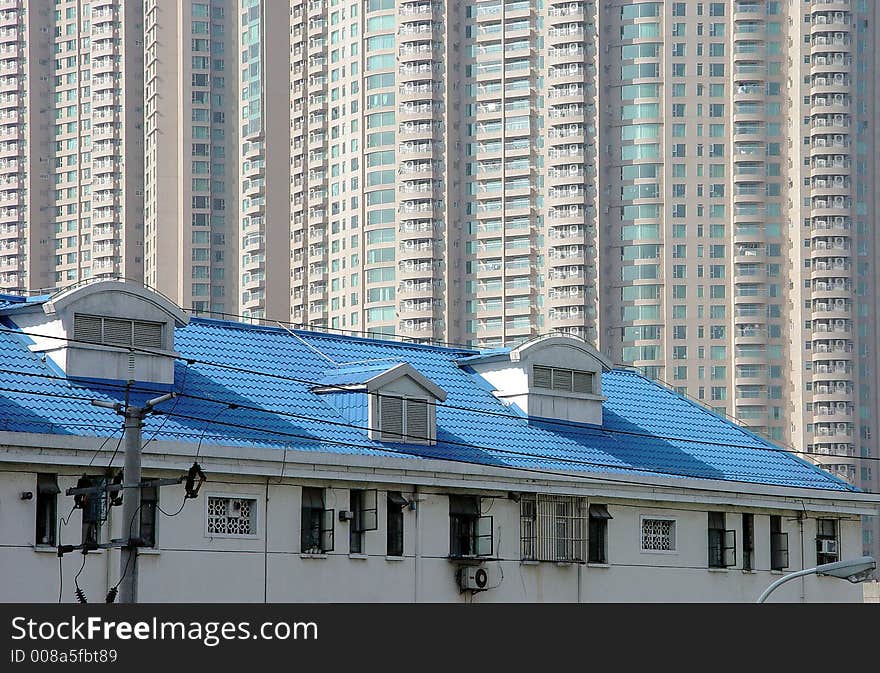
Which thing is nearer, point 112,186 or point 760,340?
point 760,340

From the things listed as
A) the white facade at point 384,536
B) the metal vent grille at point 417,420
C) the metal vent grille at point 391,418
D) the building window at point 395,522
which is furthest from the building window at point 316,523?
the metal vent grille at point 417,420

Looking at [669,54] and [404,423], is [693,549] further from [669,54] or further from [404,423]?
[669,54]

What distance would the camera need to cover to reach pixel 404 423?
42.8 metres

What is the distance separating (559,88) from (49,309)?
348 feet

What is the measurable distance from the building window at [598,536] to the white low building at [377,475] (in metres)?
0.08

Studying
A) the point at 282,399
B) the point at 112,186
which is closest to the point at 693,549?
the point at 282,399

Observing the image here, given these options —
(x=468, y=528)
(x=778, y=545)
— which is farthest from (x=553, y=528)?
(x=778, y=545)

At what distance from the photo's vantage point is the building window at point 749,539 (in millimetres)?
48747

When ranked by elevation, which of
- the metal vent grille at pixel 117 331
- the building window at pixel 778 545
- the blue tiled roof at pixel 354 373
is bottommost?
the building window at pixel 778 545

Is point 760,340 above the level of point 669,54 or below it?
below

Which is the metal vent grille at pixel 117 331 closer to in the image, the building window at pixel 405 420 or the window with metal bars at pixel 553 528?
the building window at pixel 405 420

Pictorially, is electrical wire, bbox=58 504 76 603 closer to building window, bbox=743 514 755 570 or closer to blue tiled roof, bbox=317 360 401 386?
blue tiled roof, bbox=317 360 401 386

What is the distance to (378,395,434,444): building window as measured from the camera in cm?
4247

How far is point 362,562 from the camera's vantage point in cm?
4100
